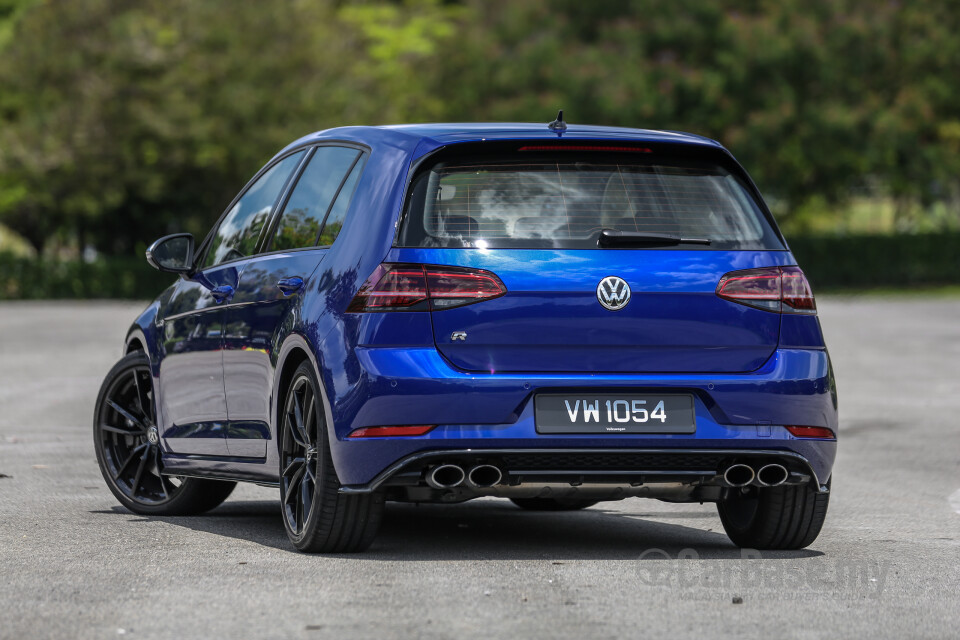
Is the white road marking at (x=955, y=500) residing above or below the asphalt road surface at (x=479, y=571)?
below

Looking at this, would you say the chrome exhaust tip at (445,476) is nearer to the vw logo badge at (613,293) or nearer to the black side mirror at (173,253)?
the vw logo badge at (613,293)

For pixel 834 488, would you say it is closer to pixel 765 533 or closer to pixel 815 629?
pixel 765 533

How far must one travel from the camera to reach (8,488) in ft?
Answer: 30.2

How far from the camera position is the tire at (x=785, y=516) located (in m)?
6.95

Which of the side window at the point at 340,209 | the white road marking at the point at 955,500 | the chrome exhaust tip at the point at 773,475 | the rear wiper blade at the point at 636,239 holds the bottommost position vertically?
the white road marking at the point at 955,500

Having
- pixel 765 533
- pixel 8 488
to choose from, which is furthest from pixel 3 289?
pixel 765 533

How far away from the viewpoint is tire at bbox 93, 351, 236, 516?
822cm

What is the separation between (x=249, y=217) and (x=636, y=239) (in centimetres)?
215

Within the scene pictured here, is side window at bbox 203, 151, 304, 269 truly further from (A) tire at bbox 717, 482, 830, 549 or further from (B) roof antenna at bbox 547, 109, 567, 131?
(A) tire at bbox 717, 482, 830, 549

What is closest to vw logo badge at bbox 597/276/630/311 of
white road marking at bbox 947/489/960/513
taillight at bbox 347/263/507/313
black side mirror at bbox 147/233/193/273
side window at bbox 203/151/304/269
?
taillight at bbox 347/263/507/313

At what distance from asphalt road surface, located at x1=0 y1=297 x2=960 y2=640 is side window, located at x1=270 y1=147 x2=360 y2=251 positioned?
1.26 m

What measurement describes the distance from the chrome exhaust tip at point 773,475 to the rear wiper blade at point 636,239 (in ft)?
2.96

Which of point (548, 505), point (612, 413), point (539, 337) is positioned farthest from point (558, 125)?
point (548, 505)

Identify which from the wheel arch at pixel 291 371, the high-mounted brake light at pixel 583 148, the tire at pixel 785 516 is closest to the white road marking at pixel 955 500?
the tire at pixel 785 516
